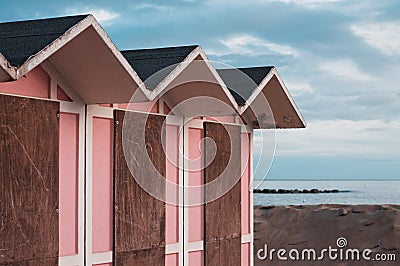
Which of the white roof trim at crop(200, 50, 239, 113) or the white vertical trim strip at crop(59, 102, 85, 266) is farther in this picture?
the white roof trim at crop(200, 50, 239, 113)

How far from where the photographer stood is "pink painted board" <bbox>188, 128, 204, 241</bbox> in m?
9.57

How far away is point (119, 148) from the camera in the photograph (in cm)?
812

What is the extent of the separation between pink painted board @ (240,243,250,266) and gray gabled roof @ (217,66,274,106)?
2.21 m

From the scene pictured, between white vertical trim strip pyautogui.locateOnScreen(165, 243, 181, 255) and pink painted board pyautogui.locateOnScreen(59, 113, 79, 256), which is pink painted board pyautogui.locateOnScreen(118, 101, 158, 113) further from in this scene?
white vertical trim strip pyautogui.locateOnScreen(165, 243, 181, 255)

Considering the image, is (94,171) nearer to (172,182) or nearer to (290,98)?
(172,182)

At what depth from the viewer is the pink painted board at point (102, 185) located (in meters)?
7.82

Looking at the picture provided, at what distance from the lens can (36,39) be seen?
6.42 m

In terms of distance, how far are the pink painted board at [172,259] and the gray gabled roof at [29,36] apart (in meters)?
3.05

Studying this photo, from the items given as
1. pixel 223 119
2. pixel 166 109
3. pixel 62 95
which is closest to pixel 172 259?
pixel 166 109

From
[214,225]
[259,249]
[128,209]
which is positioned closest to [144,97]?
[128,209]

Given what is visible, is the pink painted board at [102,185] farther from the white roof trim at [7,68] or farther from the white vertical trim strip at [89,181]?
the white roof trim at [7,68]

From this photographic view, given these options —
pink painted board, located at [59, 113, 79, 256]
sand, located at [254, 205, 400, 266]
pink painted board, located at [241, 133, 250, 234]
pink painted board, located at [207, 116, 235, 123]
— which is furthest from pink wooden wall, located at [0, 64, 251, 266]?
sand, located at [254, 205, 400, 266]

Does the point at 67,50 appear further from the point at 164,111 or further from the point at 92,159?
the point at 164,111

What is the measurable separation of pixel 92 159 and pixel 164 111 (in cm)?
148
